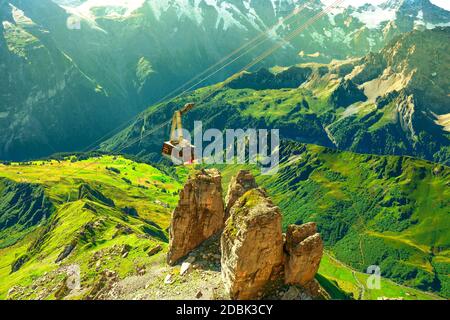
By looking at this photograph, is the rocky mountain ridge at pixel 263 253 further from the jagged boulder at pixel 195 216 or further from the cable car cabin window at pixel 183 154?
the jagged boulder at pixel 195 216

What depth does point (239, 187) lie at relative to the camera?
5374 inches

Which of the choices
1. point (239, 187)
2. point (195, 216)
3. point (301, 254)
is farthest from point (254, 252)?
point (239, 187)

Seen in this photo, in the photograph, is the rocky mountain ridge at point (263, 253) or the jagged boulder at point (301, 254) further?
the jagged boulder at point (301, 254)

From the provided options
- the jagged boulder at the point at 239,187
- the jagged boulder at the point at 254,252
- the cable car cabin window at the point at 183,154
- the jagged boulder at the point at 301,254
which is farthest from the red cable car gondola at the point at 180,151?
the jagged boulder at the point at 301,254

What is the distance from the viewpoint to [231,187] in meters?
139

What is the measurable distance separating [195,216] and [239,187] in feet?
48.9

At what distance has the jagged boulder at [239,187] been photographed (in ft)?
445

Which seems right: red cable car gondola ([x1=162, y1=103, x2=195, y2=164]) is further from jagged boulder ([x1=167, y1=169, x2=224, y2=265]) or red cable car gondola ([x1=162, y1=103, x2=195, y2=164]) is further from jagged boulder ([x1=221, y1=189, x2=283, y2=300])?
jagged boulder ([x1=221, y1=189, x2=283, y2=300])

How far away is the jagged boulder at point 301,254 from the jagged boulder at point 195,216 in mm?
32978
